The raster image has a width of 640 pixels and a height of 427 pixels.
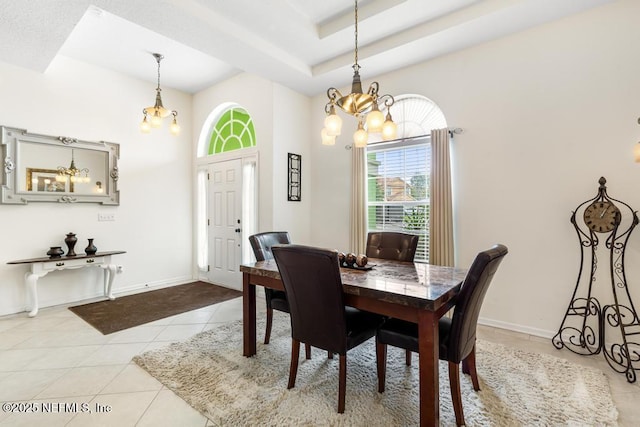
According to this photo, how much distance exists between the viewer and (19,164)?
11.6 feet

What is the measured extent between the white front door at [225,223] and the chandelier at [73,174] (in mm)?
1670

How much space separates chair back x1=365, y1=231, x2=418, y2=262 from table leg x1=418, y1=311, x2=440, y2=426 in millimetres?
1213

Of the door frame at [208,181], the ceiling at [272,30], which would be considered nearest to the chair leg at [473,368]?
the ceiling at [272,30]

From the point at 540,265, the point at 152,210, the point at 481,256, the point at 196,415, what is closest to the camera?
the point at 481,256

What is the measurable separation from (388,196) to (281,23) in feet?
7.60

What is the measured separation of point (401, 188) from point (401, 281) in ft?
6.76

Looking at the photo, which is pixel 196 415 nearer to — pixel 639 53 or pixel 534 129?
pixel 534 129

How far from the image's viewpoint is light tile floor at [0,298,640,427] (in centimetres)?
179

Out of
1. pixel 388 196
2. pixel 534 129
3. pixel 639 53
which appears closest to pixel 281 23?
pixel 388 196

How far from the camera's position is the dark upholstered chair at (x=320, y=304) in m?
1.71

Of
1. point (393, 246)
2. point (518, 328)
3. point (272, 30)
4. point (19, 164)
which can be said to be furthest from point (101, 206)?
point (518, 328)

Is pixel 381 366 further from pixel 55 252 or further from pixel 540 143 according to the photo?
pixel 55 252

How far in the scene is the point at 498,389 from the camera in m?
2.02

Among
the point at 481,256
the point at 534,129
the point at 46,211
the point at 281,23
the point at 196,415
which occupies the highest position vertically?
the point at 281,23
